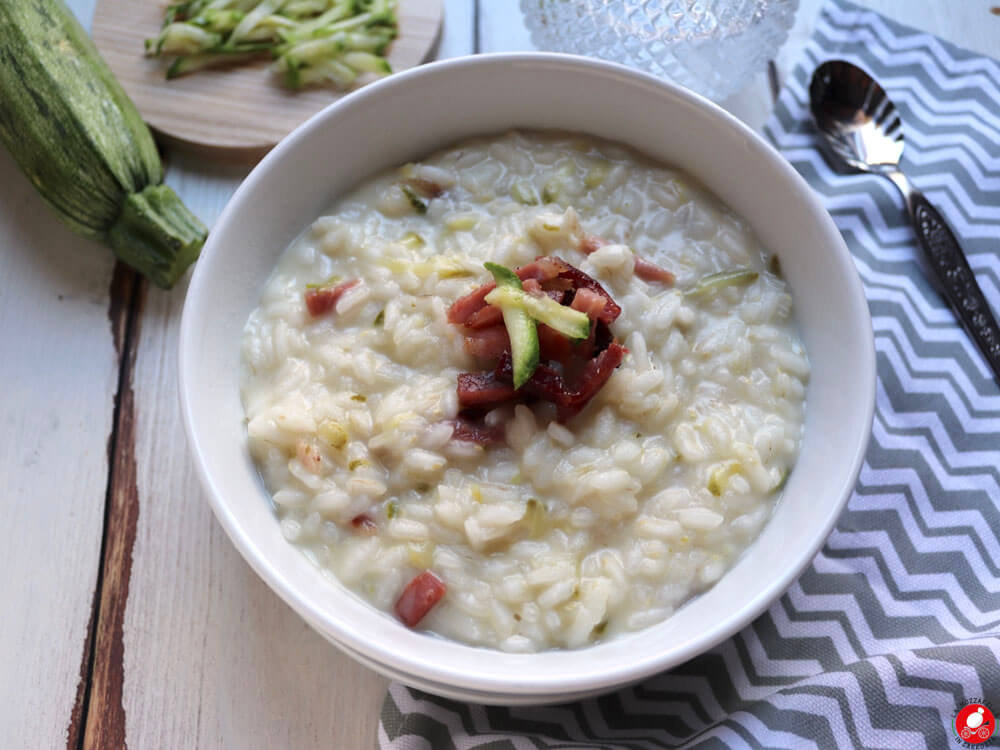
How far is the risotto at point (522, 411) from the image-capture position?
255cm

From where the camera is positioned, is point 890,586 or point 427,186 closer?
point 890,586

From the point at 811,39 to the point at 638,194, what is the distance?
1.28 m

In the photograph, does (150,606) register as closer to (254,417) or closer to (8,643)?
(8,643)

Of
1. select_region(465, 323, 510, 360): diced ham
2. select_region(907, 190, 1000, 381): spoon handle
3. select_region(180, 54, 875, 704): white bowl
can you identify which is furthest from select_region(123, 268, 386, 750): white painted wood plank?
select_region(907, 190, 1000, 381): spoon handle

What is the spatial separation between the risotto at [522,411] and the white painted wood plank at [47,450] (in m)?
0.73

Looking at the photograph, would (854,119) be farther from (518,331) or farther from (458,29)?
(518,331)

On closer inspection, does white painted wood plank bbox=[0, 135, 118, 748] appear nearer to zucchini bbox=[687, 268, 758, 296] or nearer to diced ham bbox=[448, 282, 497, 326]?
diced ham bbox=[448, 282, 497, 326]

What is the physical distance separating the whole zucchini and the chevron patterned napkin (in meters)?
1.67

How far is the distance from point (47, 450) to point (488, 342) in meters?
1.53

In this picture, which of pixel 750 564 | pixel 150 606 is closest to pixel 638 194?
pixel 750 564

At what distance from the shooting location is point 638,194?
10.2ft

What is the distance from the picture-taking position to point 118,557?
120 inches

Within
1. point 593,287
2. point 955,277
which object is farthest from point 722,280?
point 955,277

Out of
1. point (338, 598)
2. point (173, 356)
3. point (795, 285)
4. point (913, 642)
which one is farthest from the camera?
point (173, 356)
